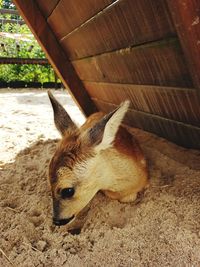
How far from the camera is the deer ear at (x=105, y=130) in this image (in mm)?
2357

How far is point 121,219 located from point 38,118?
4.11 metres

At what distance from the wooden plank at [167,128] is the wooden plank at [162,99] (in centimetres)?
6

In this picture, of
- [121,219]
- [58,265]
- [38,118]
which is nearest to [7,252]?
[58,265]

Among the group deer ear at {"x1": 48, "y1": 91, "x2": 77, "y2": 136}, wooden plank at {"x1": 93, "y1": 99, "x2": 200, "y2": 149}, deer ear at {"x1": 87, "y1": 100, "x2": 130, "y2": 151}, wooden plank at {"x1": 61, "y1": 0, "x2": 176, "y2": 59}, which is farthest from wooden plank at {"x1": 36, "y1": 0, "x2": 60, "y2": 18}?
deer ear at {"x1": 87, "y1": 100, "x2": 130, "y2": 151}

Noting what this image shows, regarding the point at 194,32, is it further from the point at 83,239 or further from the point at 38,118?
the point at 38,118

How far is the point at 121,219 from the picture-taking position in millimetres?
2621

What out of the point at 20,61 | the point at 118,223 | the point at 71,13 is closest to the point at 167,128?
the point at 118,223

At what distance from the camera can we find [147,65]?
2.80 m

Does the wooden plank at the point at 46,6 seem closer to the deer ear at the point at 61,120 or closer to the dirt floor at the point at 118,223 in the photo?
the deer ear at the point at 61,120

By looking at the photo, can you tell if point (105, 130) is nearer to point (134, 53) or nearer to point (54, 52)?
point (134, 53)

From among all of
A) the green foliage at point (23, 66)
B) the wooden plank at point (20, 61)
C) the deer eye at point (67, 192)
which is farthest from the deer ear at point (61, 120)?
the green foliage at point (23, 66)

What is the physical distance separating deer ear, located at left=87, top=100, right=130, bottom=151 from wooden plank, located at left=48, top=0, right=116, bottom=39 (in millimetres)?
977

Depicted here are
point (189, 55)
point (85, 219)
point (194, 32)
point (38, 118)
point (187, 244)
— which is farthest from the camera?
point (38, 118)

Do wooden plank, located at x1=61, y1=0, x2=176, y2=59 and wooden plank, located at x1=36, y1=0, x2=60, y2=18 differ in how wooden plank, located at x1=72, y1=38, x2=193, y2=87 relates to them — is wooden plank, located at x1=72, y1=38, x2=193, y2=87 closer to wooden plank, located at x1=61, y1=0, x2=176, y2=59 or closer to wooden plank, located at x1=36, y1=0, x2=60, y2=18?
wooden plank, located at x1=61, y1=0, x2=176, y2=59
